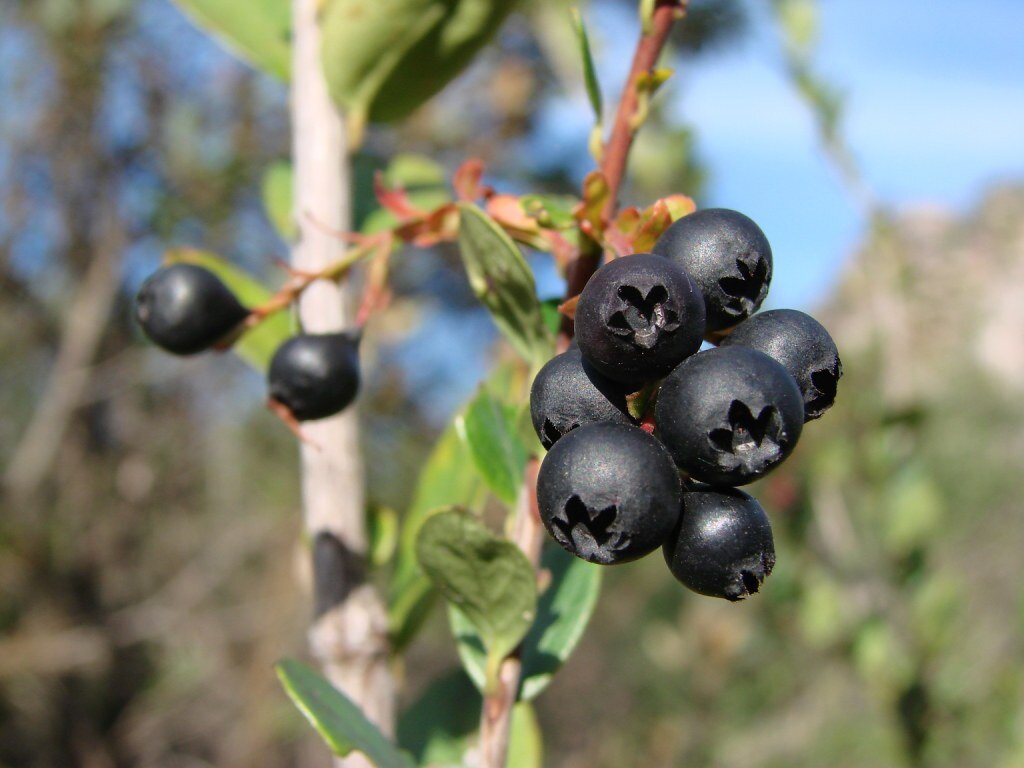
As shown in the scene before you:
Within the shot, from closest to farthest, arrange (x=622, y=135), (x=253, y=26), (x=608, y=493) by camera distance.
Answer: (x=608, y=493), (x=622, y=135), (x=253, y=26)

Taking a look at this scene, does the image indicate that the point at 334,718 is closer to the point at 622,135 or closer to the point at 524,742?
the point at 524,742

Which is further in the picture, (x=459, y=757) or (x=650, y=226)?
(x=459, y=757)

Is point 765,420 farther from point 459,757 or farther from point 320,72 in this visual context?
point 320,72

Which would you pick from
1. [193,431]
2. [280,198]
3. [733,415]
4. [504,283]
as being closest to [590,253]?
[504,283]

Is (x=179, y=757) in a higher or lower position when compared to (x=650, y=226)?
lower

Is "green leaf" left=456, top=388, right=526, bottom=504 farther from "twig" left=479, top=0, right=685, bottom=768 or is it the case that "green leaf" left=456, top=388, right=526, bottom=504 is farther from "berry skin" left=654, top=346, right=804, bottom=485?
"berry skin" left=654, top=346, right=804, bottom=485

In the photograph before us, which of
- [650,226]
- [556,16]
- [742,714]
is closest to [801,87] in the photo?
[556,16]
